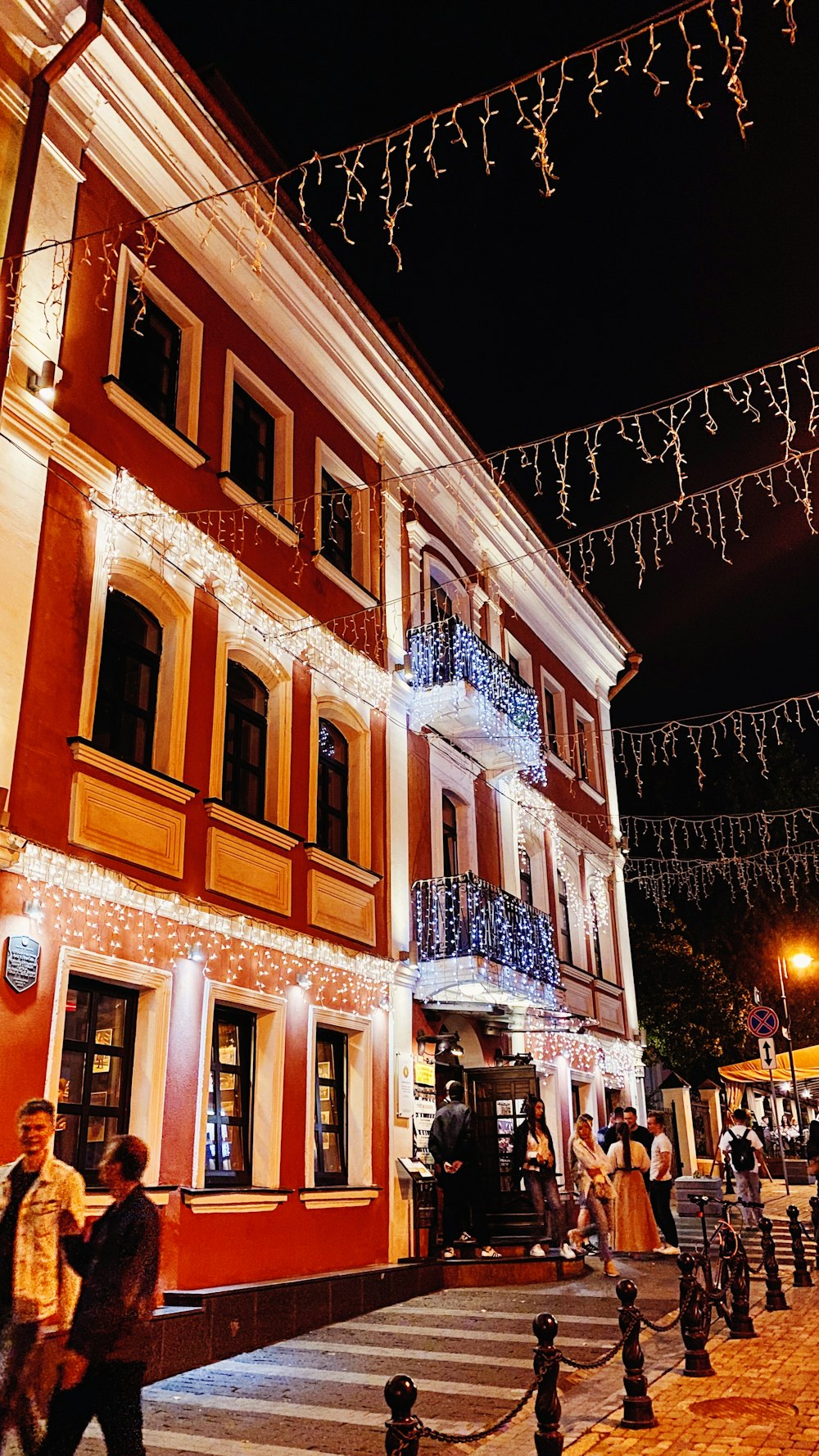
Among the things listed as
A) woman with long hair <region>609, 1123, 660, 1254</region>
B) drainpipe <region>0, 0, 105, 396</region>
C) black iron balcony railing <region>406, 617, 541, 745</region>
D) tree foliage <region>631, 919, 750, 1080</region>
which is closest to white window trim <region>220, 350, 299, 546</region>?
black iron balcony railing <region>406, 617, 541, 745</region>

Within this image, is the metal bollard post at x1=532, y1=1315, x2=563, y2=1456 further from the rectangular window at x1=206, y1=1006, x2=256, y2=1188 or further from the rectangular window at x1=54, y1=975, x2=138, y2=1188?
the rectangular window at x1=206, y1=1006, x2=256, y2=1188

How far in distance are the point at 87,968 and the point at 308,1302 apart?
4.20 metres

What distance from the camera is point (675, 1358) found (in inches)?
347

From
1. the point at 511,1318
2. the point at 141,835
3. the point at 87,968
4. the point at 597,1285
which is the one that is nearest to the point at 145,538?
the point at 141,835

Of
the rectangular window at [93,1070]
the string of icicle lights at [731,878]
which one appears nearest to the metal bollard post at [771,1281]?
the rectangular window at [93,1070]

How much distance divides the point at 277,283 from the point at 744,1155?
1422 cm

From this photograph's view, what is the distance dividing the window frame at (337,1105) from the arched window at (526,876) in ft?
24.7

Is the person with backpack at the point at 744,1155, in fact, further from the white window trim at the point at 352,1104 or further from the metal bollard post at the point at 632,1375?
the metal bollard post at the point at 632,1375

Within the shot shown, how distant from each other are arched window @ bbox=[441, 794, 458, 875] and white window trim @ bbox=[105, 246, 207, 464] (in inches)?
297

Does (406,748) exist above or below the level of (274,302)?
below

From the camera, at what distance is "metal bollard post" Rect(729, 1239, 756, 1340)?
379 inches

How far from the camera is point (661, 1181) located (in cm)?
1614

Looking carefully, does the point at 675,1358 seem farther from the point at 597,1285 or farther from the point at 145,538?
the point at 145,538

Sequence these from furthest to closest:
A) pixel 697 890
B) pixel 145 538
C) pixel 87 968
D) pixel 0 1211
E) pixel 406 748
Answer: pixel 697 890, pixel 406 748, pixel 145 538, pixel 87 968, pixel 0 1211
